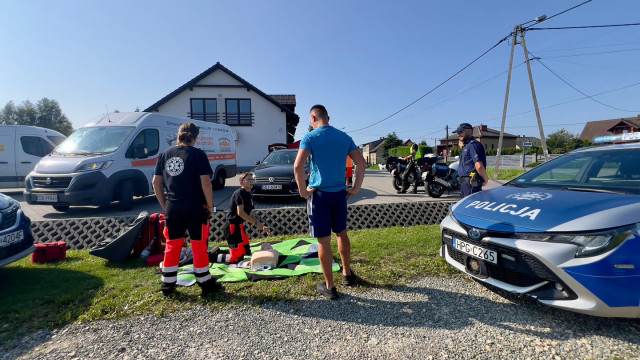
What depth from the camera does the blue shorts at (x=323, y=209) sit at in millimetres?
2922

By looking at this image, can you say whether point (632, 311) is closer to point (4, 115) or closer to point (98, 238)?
point (98, 238)

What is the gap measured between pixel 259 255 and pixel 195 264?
0.86 m

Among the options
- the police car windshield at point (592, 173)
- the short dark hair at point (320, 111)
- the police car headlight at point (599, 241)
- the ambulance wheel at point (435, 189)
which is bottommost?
the ambulance wheel at point (435, 189)

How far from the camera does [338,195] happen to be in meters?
2.99

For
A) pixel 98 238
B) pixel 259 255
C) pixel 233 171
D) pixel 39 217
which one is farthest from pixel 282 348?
pixel 233 171

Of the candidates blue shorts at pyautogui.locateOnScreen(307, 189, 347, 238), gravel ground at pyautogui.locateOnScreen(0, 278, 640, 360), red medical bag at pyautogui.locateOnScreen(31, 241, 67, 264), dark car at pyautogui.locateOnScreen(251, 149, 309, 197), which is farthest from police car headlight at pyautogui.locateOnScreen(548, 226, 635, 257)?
dark car at pyautogui.locateOnScreen(251, 149, 309, 197)

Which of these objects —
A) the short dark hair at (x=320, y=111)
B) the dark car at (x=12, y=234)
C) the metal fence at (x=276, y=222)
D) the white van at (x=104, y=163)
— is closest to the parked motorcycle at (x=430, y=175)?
the metal fence at (x=276, y=222)

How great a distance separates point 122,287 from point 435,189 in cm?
891

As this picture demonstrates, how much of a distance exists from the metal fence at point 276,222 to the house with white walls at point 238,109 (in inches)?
768

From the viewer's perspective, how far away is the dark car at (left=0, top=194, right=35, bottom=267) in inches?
123

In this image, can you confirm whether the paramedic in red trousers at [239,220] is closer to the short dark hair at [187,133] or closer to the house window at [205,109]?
the short dark hair at [187,133]

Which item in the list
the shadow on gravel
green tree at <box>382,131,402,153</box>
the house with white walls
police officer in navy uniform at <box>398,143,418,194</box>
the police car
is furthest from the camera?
green tree at <box>382,131,402,153</box>

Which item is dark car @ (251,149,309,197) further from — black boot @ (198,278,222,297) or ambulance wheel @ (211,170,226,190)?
black boot @ (198,278,222,297)

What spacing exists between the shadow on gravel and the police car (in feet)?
0.99
